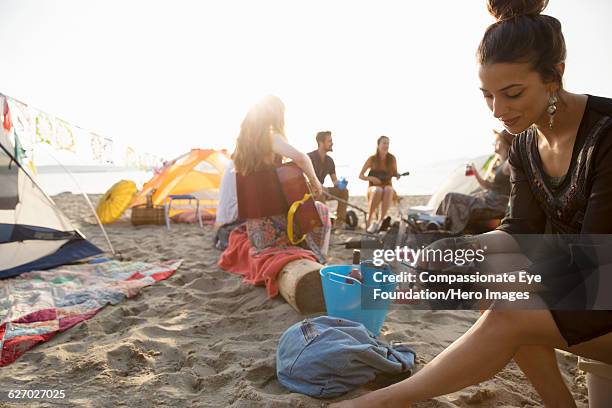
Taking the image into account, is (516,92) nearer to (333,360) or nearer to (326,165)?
(333,360)

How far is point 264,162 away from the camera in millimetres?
3012

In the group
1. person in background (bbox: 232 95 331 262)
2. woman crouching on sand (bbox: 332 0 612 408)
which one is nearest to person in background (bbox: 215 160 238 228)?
person in background (bbox: 232 95 331 262)

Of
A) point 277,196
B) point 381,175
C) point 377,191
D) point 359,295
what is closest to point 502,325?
point 359,295

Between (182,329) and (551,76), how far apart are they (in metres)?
2.12

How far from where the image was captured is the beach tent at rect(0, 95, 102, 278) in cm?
333

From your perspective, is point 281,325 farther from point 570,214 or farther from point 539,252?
point 570,214

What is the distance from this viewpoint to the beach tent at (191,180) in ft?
21.9

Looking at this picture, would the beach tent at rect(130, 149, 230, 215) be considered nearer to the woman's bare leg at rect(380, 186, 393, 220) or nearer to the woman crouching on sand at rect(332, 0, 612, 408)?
the woman's bare leg at rect(380, 186, 393, 220)

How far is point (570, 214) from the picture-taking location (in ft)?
4.03

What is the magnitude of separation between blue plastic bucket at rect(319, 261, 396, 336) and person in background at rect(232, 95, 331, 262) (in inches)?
40.5

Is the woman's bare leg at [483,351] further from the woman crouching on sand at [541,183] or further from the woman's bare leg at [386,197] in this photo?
the woman's bare leg at [386,197]

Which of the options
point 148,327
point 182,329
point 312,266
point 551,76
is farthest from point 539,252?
point 148,327

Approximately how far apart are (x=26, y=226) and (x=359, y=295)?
10.5ft

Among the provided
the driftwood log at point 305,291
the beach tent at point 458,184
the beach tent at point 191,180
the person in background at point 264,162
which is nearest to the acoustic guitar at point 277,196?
the person in background at point 264,162
